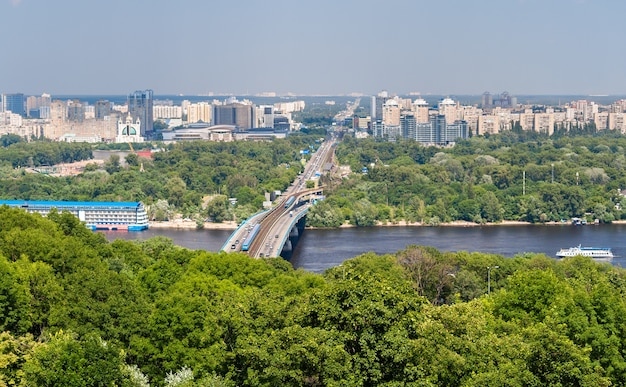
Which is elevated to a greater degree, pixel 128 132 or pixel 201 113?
pixel 201 113

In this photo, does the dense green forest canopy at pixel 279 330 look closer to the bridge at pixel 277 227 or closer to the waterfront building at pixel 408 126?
the bridge at pixel 277 227

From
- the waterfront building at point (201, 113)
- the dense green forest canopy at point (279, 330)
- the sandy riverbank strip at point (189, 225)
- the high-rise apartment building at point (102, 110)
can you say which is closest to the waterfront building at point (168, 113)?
the waterfront building at point (201, 113)

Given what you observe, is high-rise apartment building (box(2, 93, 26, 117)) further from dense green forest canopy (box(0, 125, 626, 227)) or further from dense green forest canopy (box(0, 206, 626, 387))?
dense green forest canopy (box(0, 206, 626, 387))

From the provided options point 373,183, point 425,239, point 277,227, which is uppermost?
point 373,183

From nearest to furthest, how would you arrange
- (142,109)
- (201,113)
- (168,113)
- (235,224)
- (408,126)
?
(235,224), (408,126), (142,109), (201,113), (168,113)

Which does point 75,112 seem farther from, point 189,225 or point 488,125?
point 189,225

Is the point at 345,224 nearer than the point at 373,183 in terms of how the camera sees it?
Yes

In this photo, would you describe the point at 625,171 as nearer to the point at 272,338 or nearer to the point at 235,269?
the point at 235,269

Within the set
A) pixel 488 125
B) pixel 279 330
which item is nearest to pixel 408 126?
pixel 488 125
